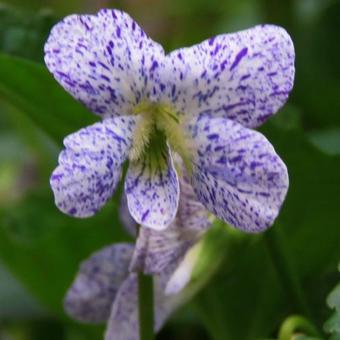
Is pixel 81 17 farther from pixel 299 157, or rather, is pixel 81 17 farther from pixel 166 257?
pixel 299 157

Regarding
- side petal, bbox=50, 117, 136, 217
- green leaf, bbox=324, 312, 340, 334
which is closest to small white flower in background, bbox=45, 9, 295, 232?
side petal, bbox=50, 117, 136, 217

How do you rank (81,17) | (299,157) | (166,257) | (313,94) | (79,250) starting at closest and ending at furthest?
(81,17) < (166,257) < (299,157) < (79,250) < (313,94)

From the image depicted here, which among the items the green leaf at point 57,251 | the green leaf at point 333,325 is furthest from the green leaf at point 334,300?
the green leaf at point 57,251

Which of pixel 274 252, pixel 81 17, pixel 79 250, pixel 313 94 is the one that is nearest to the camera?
pixel 81 17

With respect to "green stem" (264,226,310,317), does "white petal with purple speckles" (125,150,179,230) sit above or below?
above

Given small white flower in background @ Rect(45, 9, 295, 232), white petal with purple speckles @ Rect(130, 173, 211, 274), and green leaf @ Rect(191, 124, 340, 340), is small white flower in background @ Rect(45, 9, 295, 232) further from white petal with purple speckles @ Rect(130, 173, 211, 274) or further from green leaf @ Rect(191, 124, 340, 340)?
green leaf @ Rect(191, 124, 340, 340)

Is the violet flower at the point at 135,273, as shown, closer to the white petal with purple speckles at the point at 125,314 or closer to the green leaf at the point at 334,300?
the white petal with purple speckles at the point at 125,314

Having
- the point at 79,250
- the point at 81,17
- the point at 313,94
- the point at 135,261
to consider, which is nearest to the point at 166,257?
the point at 135,261
